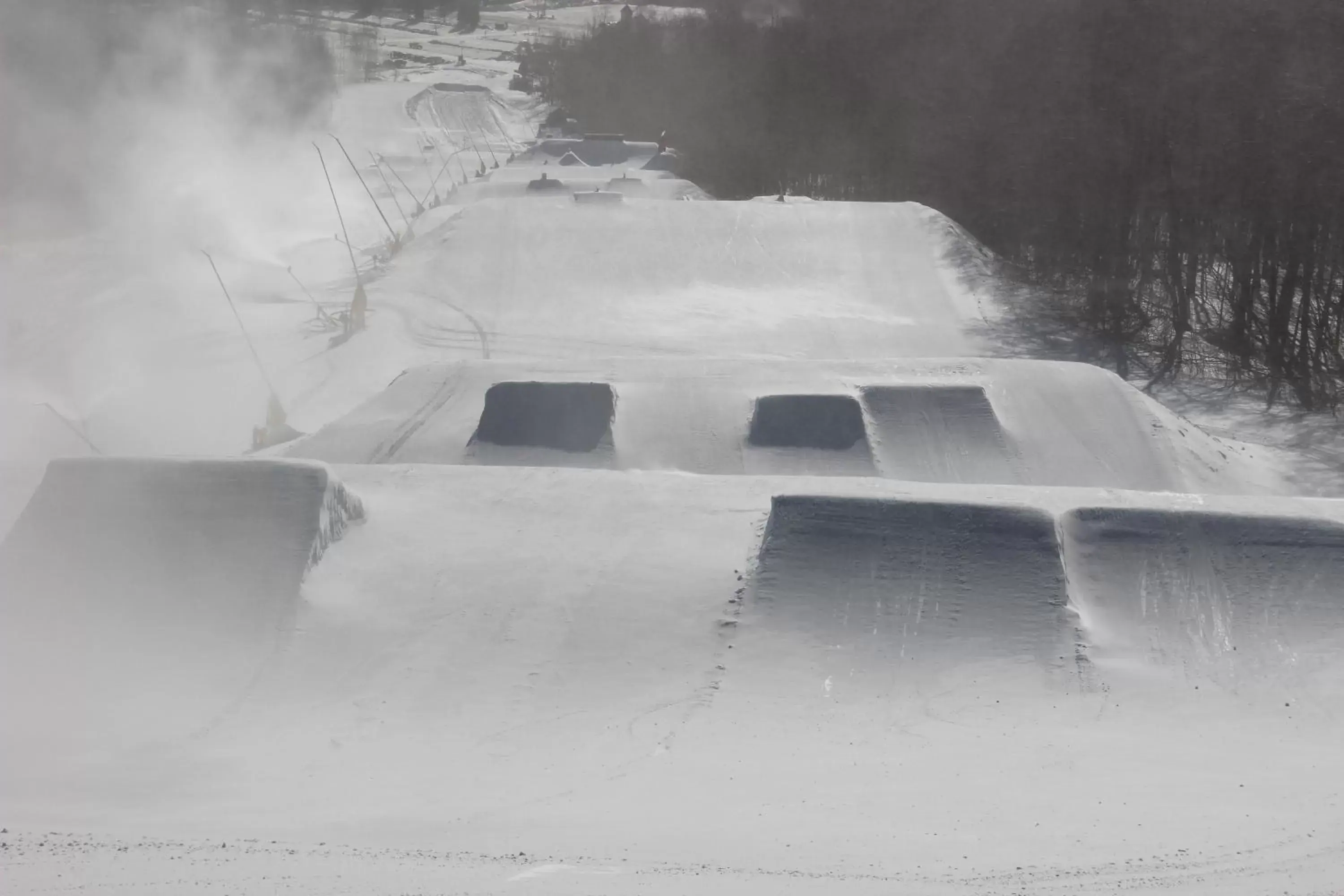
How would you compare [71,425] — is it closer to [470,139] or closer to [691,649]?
[691,649]

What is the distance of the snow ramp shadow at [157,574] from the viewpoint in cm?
834

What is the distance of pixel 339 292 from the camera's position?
2745 centimetres

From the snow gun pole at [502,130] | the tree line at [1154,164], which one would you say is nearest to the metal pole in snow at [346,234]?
the tree line at [1154,164]

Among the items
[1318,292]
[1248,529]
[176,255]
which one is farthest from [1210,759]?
[176,255]

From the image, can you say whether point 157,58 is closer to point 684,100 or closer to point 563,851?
point 684,100

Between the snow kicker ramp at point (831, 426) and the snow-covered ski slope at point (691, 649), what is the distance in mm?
49

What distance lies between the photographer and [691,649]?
8.52 meters

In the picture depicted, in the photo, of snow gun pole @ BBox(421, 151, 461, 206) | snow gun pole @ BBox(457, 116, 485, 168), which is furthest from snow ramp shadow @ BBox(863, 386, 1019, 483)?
snow gun pole @ BBox(457, 116, 485, 168)

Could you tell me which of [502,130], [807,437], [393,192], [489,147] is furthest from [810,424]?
[502,130]

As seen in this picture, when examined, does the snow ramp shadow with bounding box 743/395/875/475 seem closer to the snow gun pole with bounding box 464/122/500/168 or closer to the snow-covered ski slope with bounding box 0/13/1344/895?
the snow-covered ski slope with bounding box 0/13/1344/895

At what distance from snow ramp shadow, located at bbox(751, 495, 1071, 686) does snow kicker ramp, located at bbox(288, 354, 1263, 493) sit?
3.75 meters

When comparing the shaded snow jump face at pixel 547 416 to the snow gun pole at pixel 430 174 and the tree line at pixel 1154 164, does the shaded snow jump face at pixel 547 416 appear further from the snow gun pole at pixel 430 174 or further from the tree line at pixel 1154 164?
the snow gun pole at pixel 430 174

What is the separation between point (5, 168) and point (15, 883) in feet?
135

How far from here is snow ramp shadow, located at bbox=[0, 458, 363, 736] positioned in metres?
8.34
